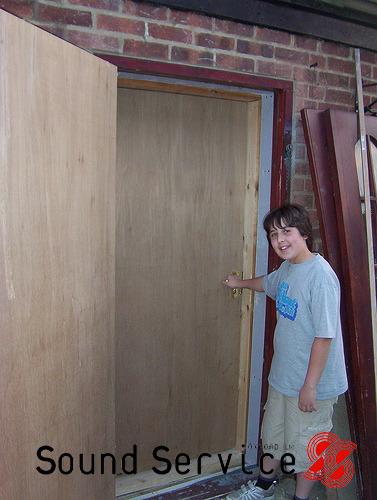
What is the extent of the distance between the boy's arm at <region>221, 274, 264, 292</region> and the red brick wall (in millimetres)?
517

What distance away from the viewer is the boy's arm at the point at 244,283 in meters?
2.38

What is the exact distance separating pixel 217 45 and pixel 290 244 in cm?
104

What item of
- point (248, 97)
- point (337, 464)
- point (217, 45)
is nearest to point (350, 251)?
point (248, 97)

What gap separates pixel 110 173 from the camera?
6.08 ft

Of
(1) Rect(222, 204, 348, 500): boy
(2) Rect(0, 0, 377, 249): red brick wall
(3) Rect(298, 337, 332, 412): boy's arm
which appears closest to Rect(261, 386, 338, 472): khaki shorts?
(1) Rect(222, 204, 348, 500): boy

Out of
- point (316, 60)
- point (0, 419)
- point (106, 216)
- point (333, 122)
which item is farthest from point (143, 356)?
point (316, 60)

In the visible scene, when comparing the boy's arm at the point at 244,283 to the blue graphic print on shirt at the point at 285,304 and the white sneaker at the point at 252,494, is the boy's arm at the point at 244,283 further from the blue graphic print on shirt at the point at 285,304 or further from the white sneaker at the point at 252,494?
the white sneaker at the point at 252,494

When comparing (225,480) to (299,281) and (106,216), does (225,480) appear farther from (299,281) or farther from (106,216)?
(106,216)

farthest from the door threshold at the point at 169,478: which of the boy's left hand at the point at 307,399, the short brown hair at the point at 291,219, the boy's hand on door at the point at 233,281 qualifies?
the short brown hair at the point at 291,219

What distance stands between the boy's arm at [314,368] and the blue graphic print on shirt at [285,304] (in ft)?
0.56

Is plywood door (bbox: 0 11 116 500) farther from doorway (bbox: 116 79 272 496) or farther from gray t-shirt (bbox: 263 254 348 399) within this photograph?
gray t-shirt (bbox: 263 254 348 399)

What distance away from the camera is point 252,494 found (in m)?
2.34

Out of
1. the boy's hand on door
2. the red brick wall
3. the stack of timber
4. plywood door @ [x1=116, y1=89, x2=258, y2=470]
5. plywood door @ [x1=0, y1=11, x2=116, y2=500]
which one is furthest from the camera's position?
the boy's hand on door

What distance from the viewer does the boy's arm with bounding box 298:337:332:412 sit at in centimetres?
191
